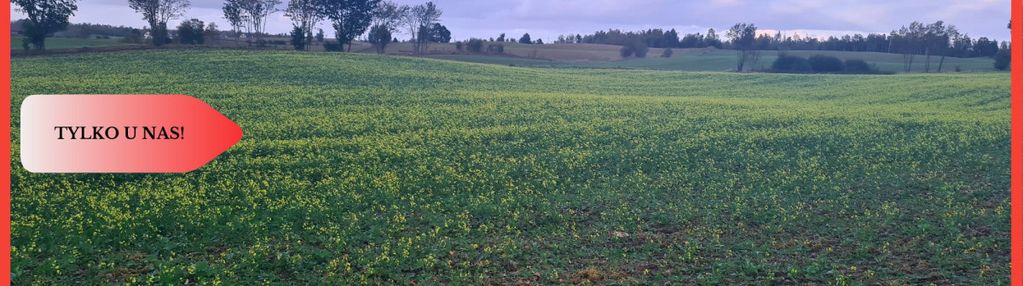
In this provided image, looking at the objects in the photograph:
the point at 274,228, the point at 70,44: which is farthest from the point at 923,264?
the point at 70,44

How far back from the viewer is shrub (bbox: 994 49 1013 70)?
69.6 metres

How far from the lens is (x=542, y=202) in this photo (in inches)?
671

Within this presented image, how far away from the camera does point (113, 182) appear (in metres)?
17.7

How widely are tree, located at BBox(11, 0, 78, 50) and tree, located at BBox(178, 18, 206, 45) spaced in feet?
30.9

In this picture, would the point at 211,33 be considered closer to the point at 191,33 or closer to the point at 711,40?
the point at 191,33

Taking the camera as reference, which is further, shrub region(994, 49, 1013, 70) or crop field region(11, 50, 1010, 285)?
→ shrub region(994, 49, 1013, 70)

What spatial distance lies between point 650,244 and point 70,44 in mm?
63795

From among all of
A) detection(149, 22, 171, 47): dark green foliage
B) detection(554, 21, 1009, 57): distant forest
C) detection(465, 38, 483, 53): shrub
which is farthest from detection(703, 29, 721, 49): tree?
detection(149, 22, 171, 47): dark green foliage

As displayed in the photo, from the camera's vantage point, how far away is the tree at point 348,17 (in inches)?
3258

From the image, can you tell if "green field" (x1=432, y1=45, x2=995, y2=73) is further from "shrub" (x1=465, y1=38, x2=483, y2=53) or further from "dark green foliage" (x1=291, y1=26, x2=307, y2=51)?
"dark green foliage" (x1=291, y1=26, x2=307, y2=51)

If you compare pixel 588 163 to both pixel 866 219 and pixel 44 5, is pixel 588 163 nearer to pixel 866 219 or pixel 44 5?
pixel 866 219

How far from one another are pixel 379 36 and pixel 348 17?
13.9 ft

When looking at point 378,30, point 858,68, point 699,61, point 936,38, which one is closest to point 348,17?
point 378,30

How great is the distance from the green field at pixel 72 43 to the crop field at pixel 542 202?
117ft
